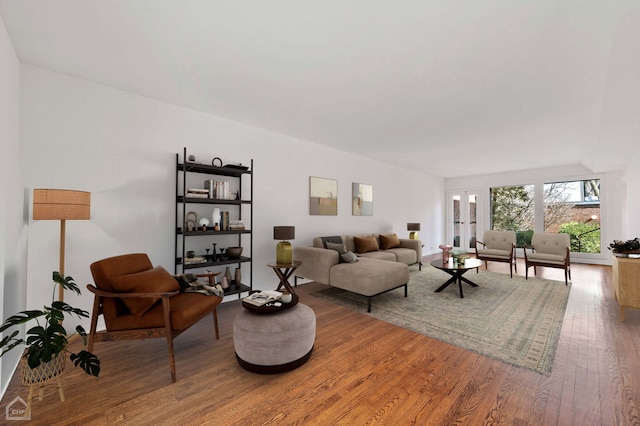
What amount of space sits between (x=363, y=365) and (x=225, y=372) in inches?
43.8

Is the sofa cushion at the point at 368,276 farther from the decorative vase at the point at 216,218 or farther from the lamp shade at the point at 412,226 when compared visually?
the lamp shade at the point at 412,226

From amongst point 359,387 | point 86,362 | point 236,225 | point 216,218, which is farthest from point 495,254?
point 86,362

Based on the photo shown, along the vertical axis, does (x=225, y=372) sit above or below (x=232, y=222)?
below

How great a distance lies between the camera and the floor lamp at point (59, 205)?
2166mm

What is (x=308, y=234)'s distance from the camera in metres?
5.00

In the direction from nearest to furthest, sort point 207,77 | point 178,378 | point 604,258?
1. point 178,378
2. point 207,77
3. point 604,258

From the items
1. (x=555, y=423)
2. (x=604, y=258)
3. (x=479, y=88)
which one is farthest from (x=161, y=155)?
(x=604, y=258)

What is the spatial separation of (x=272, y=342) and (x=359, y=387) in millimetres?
712

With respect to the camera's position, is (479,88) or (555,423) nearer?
(555,423)

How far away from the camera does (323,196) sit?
5.23 m

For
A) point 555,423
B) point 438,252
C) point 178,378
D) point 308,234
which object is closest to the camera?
point 555,423

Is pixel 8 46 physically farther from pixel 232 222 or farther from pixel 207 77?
pixel 232 222

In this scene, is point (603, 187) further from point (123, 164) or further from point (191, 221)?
point (123, 164)

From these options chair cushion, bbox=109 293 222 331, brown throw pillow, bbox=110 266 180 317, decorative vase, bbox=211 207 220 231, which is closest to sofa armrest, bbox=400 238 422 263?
decorative vase, bbox=211 207 220 231
